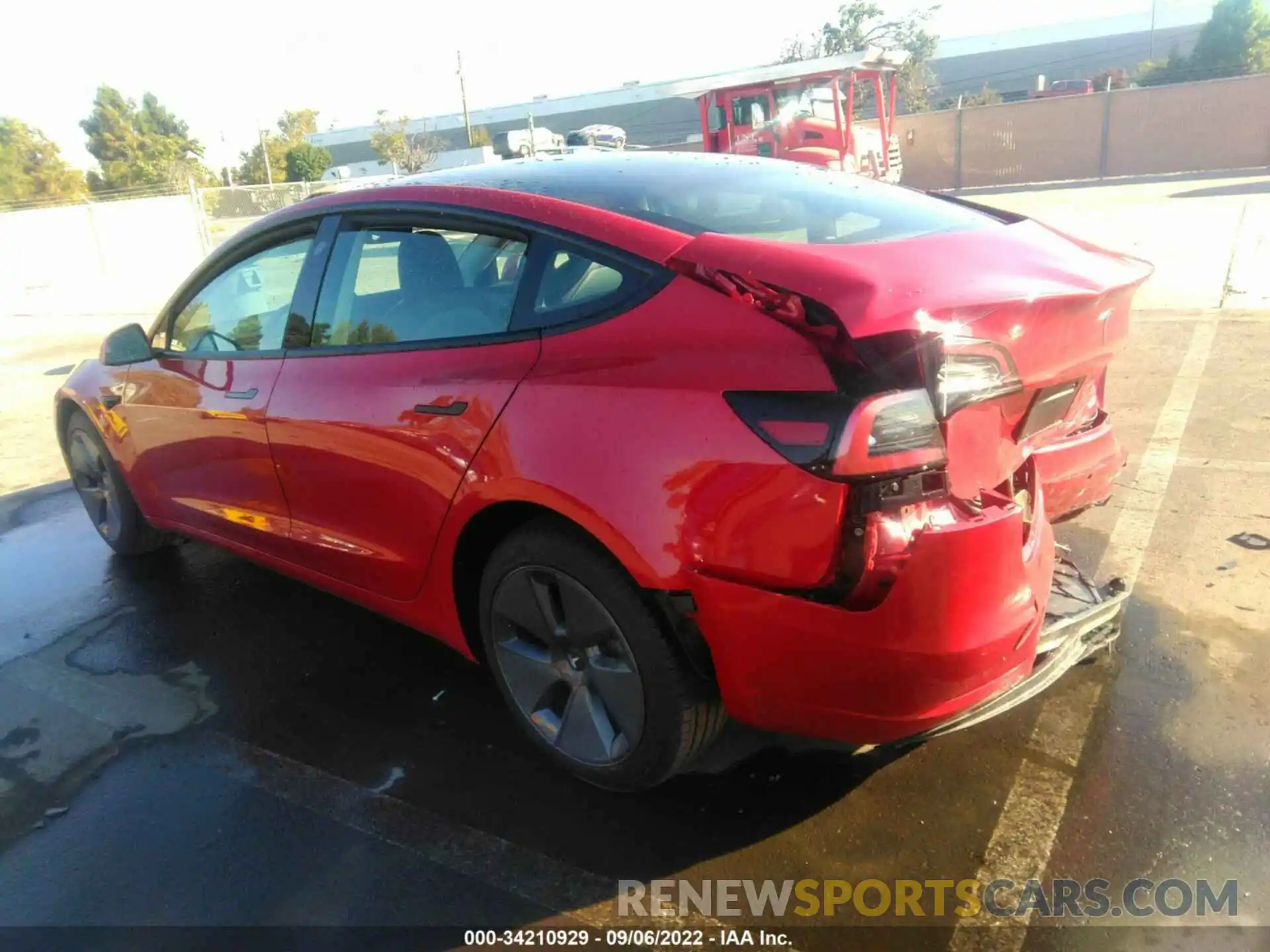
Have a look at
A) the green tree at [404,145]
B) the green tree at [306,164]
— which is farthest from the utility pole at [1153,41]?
the green tree at [306,164]

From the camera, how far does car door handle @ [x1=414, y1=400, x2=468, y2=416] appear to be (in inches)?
105

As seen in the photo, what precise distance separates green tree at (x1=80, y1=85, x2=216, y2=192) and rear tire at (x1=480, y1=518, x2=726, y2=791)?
43.8 metres

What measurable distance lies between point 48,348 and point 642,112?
54092 millimetres

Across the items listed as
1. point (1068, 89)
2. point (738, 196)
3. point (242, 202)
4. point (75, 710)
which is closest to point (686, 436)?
point (738, 196)

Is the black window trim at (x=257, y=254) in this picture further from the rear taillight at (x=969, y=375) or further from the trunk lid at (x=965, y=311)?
the rear taillight at (x=969, y=375)

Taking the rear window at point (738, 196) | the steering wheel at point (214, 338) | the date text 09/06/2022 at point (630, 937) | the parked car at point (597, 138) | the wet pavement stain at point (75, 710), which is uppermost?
the parked car at point (597, 138)

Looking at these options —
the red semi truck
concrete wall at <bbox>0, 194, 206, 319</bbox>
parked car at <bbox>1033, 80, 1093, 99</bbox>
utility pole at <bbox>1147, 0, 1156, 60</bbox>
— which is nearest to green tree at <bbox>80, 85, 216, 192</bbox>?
concrete wall at <bbox>0, 194, 206, 319</bbox>

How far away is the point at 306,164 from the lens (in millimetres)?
50344

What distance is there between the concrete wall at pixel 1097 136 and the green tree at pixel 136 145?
102 ft

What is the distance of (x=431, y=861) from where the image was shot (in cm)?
253

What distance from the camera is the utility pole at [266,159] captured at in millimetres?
49094

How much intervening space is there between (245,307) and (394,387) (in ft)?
4.06

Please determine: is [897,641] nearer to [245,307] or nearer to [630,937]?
[630,937]

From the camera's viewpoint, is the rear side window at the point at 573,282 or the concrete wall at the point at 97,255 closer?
the rear side window at the point at 573,282
